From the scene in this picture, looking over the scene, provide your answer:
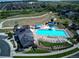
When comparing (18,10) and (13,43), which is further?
(18,10)

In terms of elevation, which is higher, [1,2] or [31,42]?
[1,2]

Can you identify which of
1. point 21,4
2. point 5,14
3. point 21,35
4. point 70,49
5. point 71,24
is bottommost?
point 70,49

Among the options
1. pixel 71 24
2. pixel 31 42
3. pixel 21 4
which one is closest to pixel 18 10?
pixel 21 4

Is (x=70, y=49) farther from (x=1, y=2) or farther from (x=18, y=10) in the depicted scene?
(x=1, y=2)

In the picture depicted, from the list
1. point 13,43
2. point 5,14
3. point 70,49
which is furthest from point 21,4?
point 70,49

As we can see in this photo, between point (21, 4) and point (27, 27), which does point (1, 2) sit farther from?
point (27, 27)

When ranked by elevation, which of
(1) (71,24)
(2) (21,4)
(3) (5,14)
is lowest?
(1) (71,24)

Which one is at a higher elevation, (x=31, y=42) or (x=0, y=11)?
(x=0, y=11)
